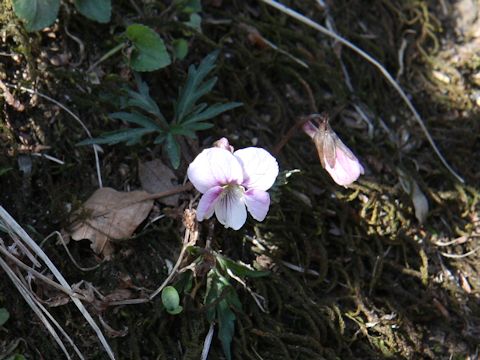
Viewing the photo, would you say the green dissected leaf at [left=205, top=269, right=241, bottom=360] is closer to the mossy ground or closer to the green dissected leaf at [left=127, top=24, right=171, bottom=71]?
the mossy ground

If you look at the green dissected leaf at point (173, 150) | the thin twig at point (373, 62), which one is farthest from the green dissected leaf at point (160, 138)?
the thin twig at point (373, 62)

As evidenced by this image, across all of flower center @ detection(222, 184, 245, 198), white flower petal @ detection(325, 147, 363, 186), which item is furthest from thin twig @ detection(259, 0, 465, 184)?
flower center @ detection(222, 184, 245, 198)

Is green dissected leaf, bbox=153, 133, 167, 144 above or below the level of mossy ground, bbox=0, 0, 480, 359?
above

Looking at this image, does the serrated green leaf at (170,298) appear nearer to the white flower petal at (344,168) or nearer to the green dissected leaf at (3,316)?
the green dissected leaf at (3,316)

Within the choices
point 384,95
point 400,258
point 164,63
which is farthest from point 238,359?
point 384,95

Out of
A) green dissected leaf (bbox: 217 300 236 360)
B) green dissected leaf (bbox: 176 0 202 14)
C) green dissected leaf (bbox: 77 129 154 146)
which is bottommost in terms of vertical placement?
green dissected leaf (bbox: 217 300 236 360)

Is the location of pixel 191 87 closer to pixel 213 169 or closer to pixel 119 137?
pixel 119 137
